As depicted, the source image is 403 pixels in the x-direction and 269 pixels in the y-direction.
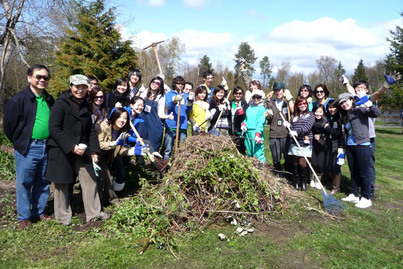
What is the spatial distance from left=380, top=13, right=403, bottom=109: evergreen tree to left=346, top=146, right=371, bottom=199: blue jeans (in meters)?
16.3

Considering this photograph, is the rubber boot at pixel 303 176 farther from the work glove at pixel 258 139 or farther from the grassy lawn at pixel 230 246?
the grassy lawn at pixel 230 246

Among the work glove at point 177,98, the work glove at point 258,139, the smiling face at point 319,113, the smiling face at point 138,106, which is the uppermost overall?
the work glove at point 177,98

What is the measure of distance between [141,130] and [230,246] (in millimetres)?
2675

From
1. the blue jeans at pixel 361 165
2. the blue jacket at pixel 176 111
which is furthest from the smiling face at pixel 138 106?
the blue jeans at pixel 361 165

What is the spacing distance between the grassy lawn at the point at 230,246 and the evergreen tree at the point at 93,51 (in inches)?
312

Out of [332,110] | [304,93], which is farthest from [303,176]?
[304,93]

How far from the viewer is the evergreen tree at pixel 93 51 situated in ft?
36.7

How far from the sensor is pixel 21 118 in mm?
3650

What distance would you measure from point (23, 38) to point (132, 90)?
221 inches

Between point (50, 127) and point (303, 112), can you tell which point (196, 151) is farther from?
point (303, 112)

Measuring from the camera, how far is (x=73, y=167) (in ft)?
12.8

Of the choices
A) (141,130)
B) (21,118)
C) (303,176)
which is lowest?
(303,176)

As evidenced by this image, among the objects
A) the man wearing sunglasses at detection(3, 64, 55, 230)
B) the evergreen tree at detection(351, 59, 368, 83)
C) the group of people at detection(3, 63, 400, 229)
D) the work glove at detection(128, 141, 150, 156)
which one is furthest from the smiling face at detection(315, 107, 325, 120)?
the evergreen tree at detection(351, 59, 368, 83)

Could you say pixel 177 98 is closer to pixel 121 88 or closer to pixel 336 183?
pixel 121 88
